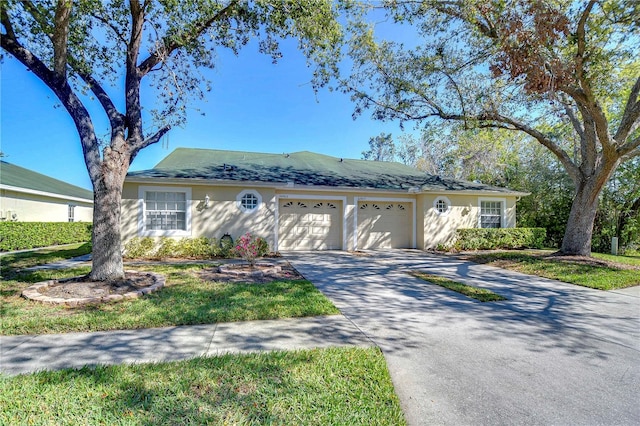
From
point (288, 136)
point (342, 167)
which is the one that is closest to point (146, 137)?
point (342, 167)

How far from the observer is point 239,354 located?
3.20 metres

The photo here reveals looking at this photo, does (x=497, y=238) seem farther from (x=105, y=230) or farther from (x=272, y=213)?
(x=105, y=230)

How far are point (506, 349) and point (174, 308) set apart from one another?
4.60 m

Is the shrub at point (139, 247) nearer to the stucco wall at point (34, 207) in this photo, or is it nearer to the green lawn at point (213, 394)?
the green lawn at point (213, 394)

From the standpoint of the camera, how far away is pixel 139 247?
32.1ft

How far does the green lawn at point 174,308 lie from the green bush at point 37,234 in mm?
7195

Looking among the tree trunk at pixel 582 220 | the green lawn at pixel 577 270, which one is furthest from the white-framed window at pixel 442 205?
the tree trunk at pixel 582 220

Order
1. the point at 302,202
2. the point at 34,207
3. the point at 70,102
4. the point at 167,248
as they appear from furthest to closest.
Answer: the point at 34,207
the point at 302,202
the point at 167,248
the point at 70,102

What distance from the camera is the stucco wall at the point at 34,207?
1284cm

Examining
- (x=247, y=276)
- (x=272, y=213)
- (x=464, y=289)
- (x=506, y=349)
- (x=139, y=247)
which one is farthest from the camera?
(x=272, y=213)

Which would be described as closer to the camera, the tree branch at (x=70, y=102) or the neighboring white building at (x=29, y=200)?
the tree branch at (x=70, y=102)

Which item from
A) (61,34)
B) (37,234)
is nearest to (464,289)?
(61,34)

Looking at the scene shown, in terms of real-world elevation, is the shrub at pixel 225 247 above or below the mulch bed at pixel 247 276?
above

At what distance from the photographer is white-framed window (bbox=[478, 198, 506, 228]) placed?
542 inches
